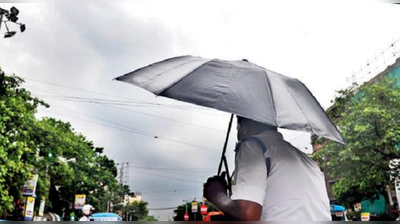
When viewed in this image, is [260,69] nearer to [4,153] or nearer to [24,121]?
[4,153]

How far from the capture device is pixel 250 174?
0.95 metres

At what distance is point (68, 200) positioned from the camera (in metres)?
23.4

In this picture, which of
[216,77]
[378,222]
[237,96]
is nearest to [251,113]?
[237,96]

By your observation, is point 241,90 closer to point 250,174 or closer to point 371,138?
point 250,174

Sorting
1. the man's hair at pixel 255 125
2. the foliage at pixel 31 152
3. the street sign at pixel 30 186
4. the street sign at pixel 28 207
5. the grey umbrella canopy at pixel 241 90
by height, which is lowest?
the man's hair at pixel 255 125

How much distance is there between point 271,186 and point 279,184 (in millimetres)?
21

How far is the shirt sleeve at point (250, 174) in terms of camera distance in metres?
0.92

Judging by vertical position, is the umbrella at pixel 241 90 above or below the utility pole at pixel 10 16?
below

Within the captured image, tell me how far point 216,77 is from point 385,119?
12.7m

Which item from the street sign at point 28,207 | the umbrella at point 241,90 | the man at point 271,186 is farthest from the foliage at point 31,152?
the man at point 271,186

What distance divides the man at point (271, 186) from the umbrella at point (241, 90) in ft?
0.35

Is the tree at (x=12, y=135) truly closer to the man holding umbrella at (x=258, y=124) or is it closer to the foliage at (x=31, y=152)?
the foliage at (x=31, y=152)

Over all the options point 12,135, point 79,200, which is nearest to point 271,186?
point 12,135

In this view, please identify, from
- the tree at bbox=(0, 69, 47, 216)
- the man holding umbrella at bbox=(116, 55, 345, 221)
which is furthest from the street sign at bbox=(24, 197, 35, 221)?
the man holding umbrella at bbox=(116, 55, 345, 221)
